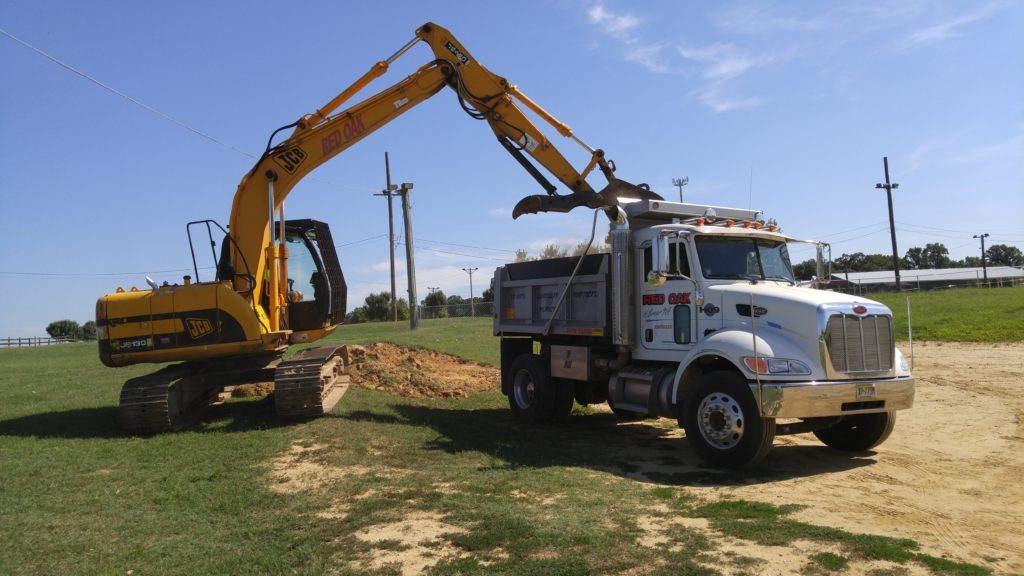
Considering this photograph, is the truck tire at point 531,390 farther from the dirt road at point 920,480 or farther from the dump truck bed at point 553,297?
the dirt road at point 920,480

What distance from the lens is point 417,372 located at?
16281mm

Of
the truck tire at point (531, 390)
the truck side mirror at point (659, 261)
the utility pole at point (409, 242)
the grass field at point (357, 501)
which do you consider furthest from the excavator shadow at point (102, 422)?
the utility pole at point (409, 242)

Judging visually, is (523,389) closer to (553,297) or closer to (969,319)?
(553,297)

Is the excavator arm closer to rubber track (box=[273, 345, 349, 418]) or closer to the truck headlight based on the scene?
rubber track (box=[273, 345, 349, 418])

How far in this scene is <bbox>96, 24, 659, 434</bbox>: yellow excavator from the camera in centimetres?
1121

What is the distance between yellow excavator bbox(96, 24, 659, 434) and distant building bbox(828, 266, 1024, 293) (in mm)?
55248

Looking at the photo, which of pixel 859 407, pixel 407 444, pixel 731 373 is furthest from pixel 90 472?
pixel 859 407

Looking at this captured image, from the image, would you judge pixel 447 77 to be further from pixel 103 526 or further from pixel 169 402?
pixel 103 526

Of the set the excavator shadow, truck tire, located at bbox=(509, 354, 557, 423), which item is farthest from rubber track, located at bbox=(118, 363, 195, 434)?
truck tire, located at bbox=(509, 354, 557, 423)

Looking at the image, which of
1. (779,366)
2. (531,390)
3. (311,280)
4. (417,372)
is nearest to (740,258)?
(779,366)

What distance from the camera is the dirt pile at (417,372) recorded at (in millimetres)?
15070

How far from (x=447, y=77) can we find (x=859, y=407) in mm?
8228

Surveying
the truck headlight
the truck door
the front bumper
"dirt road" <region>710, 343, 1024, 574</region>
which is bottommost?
"dirt road" <region>710, 343, 1024, 574</region>

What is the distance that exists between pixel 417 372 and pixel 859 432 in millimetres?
9483
